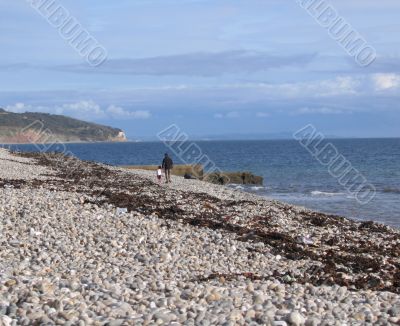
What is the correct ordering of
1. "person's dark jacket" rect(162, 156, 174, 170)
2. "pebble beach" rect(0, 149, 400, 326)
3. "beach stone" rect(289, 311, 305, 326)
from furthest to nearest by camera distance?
"person's dark jacket" rect(162, 156, 174, 170), "pebble beach" rect(0, 149, 400, 326), "beach stone" rect(289, 311, 305, 326)

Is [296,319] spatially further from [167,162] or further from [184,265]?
[167,162]

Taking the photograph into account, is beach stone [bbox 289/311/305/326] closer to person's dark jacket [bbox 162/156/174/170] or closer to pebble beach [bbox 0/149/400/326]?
pebble beach [bbox 0/149/400/326]

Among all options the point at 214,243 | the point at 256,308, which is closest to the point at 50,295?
the point at 256,308

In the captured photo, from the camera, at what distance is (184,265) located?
1251 cm

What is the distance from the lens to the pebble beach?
26.7 ft

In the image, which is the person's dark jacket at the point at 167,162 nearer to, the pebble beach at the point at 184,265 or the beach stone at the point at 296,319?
the pebble beach at the point at 184,265

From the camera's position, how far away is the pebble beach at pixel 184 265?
8.13 metres

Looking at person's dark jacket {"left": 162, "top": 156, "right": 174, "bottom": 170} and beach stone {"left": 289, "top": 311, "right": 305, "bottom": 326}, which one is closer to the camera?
beach stone {"left": 289, "top": 311, "right": 305, "bottom": 326}

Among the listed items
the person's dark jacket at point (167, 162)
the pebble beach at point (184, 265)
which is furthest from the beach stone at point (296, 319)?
the person's dark jacket at point (167, 162)

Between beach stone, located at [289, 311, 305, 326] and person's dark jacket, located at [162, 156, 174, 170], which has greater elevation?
person's dark jacket, located at [162, 156, 174, 170]

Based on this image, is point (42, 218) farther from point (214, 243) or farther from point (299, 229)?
point (299, 229)

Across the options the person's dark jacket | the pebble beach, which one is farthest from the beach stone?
the person's dark jacket

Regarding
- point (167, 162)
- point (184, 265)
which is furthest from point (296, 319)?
point (167, 162)

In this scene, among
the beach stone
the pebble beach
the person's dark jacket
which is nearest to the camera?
the beach stone
